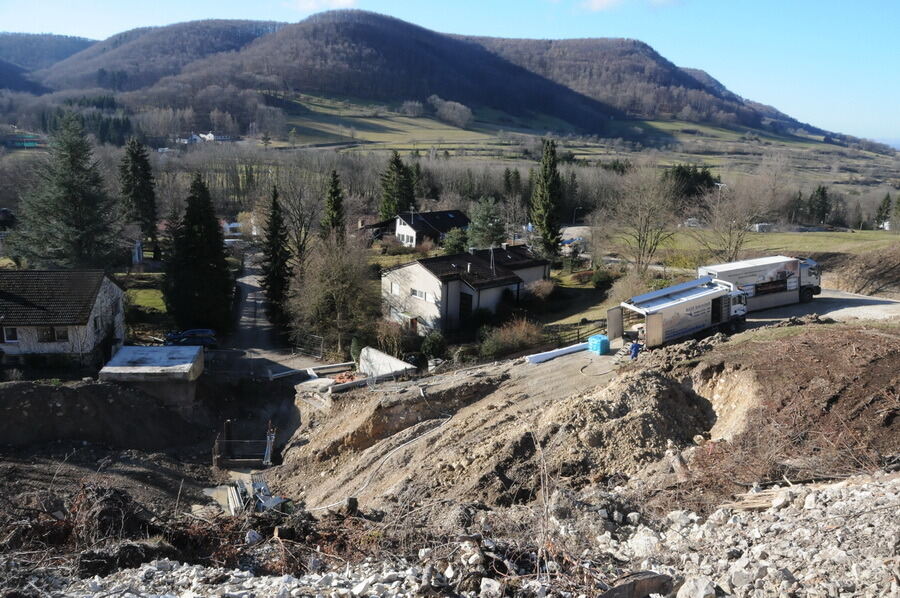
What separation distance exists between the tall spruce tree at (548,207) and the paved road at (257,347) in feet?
64.5

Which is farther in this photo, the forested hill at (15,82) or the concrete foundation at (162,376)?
the forested hill at (15,82)

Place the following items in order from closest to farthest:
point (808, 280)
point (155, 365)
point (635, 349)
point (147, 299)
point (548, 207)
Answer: point (635, 349), point (155, 365), point (808, 280), point (147, 299), point (548, 207)

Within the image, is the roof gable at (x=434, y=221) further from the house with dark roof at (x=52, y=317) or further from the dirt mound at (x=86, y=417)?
the dirt mound at (x=86, y=417)

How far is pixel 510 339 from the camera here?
29.1m

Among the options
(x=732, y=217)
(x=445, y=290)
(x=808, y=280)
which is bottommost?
(x=445, y=290)

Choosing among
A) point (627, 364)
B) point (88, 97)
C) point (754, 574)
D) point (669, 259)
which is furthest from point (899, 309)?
point (88, 97)

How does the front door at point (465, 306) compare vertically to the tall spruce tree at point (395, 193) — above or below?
below

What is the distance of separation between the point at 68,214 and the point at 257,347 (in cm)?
1377

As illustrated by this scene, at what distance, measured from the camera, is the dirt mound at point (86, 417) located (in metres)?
22.5

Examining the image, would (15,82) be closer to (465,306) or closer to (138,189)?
(138,189)

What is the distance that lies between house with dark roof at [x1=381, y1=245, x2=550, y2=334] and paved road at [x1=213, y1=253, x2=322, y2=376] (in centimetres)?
588

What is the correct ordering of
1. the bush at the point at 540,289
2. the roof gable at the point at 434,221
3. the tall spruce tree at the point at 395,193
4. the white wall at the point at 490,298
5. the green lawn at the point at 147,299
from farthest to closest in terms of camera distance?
1. the tall spruce tree at the point at 395,193
2. the roof gable at the point at 434,221
3. the green lawn at the point at 147,299
4. the bush at the point at 540,289
5. the white wall at the point at 490,298

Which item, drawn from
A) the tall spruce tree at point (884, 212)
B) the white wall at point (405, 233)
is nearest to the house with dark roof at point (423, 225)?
the white wall at point (405, 233)

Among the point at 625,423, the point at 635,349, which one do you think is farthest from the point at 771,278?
the point at 625,423
